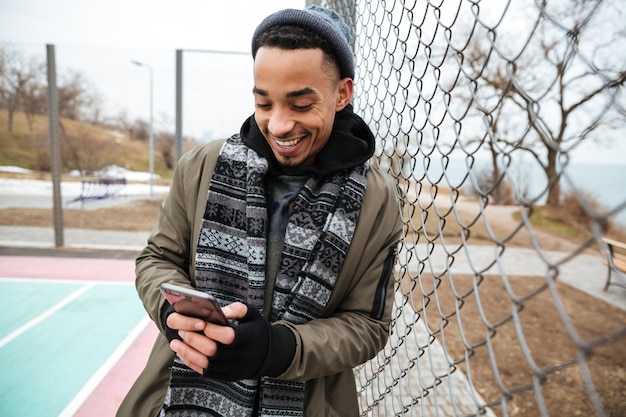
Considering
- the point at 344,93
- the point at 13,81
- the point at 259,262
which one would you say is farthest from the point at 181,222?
the point at 13,81

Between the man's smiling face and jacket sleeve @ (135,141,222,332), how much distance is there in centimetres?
26

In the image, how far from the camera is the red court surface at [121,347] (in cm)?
269

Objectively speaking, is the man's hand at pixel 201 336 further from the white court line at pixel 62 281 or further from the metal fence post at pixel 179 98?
the metal fence post at pixel 179 98

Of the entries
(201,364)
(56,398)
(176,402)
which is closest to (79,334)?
(56,398)

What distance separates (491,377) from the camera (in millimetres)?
3770

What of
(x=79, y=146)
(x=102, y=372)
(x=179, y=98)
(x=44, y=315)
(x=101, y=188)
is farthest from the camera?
(x=101, y=188)

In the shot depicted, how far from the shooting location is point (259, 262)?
4.15 feet

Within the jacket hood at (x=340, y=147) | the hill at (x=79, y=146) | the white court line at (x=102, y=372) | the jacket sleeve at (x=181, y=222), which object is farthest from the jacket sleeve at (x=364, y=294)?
the hill at (x=79, y=146)

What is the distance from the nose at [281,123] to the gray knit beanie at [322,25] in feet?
0.80

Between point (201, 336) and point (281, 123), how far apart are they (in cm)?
68

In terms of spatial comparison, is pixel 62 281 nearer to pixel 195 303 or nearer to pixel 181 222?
pixel 181 222

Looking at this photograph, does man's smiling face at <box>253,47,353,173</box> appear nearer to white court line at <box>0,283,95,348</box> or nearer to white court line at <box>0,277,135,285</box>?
white court line at <box>0,283,95,348</box>

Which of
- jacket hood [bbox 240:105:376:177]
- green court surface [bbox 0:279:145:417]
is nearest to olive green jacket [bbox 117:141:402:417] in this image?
jacket hood [bbox 240:105:376:177]

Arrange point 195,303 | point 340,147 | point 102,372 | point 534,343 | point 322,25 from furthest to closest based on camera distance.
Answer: point 534,343 < point 102,372 < point 340,147 < point 322,25 < point 195,303
